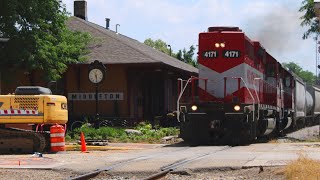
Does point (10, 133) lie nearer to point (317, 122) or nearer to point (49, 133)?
point (49, 133)

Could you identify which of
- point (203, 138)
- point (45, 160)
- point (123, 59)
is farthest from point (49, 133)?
point (123, 59)

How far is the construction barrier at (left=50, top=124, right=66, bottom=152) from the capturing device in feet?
60.1

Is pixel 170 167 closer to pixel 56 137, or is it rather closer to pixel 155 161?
pixel 155 161

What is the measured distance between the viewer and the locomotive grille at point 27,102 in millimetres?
18359

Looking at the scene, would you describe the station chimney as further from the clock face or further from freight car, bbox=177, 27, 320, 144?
freight car, bbox=177, 27, 320, 144

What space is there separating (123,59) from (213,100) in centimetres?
1018

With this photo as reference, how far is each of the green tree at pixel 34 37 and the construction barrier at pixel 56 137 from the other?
354 inches

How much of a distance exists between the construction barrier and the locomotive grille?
94cm

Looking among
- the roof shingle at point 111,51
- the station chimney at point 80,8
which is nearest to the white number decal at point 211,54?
the roof shingle at point 111,51

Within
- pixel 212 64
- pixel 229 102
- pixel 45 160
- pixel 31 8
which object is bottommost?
pixel 45 160

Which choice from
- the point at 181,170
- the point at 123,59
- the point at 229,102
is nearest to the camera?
the point at 181,170

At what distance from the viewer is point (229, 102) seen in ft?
67.8

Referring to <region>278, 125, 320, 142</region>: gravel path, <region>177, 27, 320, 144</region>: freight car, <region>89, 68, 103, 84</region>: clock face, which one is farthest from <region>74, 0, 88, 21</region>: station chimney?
<region>177, 27, 320, 144</region>: freight car

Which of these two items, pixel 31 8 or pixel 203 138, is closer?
pixel 203 138
